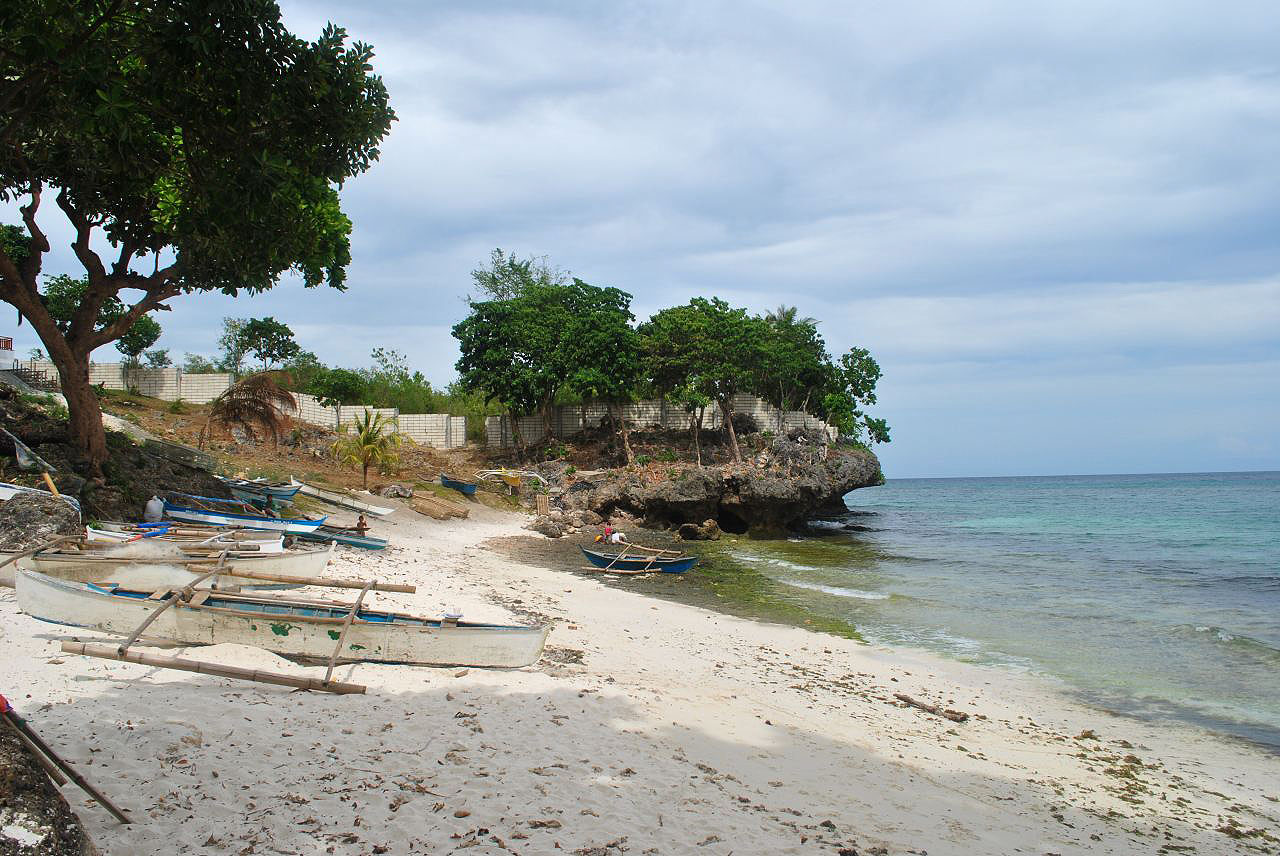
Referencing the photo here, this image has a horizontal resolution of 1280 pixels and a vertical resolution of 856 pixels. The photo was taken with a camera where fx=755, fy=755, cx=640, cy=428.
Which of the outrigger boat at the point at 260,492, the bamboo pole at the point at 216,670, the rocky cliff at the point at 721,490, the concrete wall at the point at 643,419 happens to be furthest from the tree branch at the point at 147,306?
the concrete wall at the point at 643,419

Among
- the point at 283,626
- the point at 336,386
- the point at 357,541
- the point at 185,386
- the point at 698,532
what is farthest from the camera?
the point at 336,386

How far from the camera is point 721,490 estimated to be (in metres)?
33.6

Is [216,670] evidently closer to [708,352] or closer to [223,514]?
[223,514]

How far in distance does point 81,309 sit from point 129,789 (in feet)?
52.5

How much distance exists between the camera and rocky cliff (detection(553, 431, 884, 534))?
33.2m

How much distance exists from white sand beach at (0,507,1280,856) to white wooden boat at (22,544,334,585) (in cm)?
110

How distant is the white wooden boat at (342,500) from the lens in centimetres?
2364

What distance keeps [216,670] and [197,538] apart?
741cm

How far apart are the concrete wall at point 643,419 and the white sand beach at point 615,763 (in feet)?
105

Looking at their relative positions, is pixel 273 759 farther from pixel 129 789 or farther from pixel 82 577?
pixel 82 577

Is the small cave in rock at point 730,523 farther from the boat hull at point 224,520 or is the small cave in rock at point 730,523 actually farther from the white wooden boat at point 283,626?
the white wooden boat at point 283,626

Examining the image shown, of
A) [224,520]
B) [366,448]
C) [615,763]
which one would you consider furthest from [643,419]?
[615,763]

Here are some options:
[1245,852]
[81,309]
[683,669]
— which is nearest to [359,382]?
[81,309]

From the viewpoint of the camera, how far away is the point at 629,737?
707 cm
